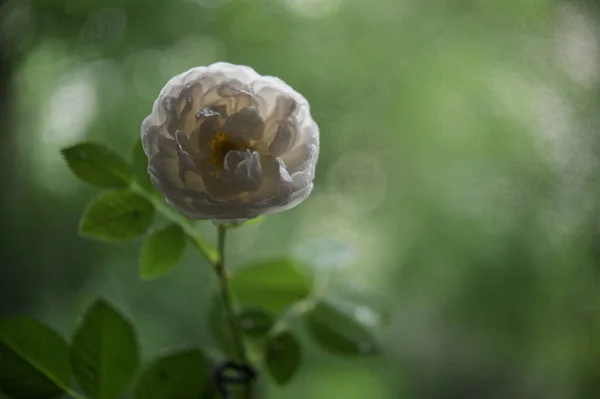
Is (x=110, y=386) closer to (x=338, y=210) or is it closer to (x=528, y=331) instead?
(x=338, y=210)

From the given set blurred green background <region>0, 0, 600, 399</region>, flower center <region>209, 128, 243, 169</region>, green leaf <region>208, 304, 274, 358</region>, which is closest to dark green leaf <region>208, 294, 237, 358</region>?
green leaf <region>208, 304, 274, 358</region>

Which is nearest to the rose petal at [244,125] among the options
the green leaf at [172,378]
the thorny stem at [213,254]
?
the thorny stem at [213,254]

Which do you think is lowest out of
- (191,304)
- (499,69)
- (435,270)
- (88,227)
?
(191,304)

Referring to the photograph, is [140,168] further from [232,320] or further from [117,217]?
[232,320]

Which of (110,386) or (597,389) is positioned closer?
(110,386)

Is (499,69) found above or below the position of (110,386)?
above

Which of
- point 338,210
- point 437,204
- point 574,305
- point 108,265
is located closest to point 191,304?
point 108,265

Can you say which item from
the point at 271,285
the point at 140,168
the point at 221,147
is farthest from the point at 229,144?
the point at 271,285
